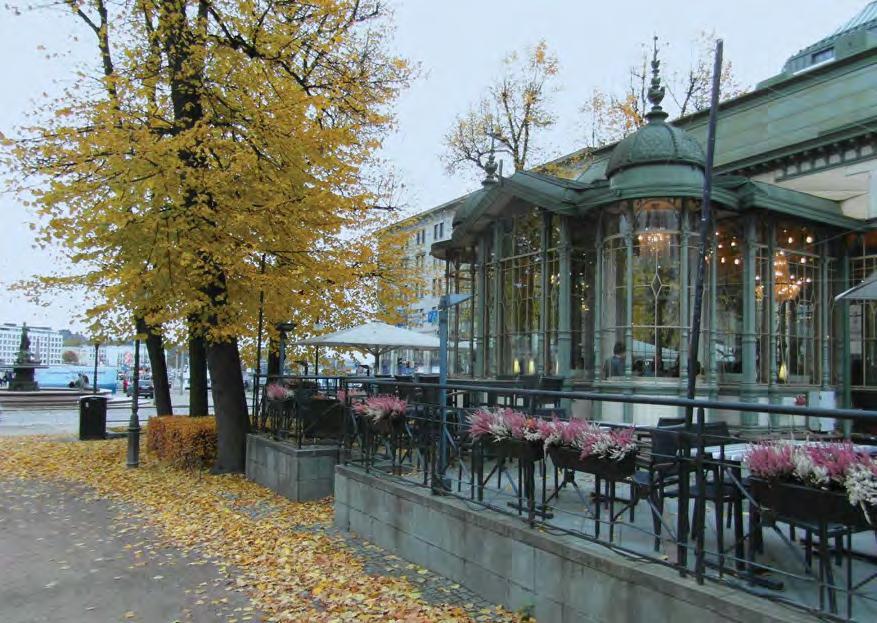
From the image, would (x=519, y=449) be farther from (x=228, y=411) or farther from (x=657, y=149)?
(x=657, y=149)

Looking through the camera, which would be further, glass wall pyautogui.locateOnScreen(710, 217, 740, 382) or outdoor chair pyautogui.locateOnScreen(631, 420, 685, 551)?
glass wall pyautogui.locateOnScreen(710, 217, 740, 382)

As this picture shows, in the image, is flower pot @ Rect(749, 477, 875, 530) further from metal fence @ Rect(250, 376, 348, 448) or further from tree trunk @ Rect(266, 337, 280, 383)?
tree trunk @ Rect(266, 337, 280, 383)

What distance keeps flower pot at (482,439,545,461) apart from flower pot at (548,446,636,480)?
0.44 ft

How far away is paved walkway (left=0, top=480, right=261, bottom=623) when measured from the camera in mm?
5414

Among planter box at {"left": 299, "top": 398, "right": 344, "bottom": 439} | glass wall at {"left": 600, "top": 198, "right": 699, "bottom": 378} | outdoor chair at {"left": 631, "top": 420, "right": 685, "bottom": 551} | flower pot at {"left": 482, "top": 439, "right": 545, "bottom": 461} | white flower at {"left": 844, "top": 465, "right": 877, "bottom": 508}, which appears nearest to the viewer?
white flower at {"left": 844, "top": 465, "right": 877, "bottom": 508}

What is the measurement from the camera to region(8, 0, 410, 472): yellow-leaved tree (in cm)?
1003

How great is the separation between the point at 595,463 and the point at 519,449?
75 centimetres

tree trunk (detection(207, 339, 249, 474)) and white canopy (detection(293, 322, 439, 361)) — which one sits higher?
white canopy (detection(293, 322, 439, 361))

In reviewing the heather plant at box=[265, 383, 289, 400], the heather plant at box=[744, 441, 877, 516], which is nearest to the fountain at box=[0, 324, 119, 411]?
the heather plant at box=[265, 383, 289, 400]

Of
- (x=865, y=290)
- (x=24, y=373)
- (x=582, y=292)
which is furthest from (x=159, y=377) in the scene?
(x=24, y=373)

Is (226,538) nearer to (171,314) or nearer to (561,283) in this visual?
(171,314)

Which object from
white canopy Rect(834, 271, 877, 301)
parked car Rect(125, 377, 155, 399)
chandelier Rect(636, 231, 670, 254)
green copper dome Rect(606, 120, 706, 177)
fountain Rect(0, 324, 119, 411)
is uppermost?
green copper dome Rect(606, 120, 706, 177)

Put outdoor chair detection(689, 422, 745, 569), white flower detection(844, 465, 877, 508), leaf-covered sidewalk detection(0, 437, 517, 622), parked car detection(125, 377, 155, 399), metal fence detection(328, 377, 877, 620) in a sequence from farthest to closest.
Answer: parked car detection(125, 377, 155, 399), leaf-covered sidewalk detection(0, 437, 517, 622), outdoor chair detection(689, 422, 745, 569), metal fence detection(328, 377, 877, 620), white flower detection(844, 465, 877, 508)

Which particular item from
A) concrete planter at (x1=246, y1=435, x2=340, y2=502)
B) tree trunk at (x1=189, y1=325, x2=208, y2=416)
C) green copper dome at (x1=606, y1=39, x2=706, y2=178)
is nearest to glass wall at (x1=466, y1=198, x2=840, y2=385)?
green copper dome at (x1=606, y1=39, x2=706, y2=178)
